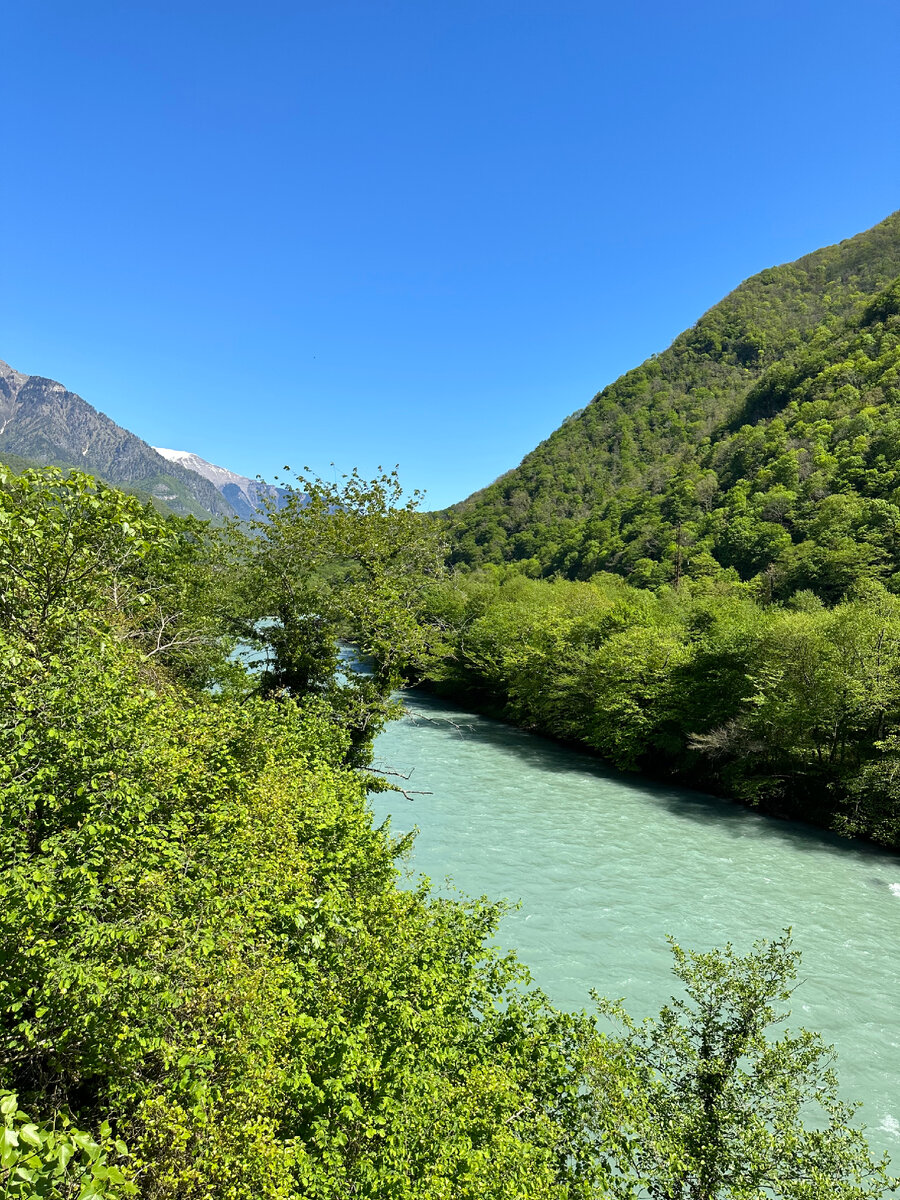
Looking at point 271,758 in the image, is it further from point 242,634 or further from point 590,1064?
point 242,634

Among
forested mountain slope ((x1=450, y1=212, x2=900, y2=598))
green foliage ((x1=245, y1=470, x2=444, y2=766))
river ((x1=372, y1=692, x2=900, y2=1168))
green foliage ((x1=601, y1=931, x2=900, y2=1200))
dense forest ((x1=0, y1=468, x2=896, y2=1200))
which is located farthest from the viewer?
forested mountain slope ((x1=450, y1=212, x2=900, y2=598))

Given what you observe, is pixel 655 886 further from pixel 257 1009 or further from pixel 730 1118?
pixel 257 1009

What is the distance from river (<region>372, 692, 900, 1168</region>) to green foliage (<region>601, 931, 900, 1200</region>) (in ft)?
13.0

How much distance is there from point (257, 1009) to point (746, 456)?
267 feet

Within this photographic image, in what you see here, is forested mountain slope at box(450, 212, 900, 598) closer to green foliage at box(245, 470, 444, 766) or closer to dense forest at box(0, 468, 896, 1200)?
green foliage at box(245, 470, 444, 766)

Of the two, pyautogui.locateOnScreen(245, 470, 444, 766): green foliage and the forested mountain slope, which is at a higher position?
the forested mountain slope

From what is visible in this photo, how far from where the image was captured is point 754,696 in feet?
104

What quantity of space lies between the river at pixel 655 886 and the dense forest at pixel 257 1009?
317 centimetres

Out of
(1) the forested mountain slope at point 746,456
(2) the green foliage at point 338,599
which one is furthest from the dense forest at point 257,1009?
(1) the forested mountain slope at point 746,456

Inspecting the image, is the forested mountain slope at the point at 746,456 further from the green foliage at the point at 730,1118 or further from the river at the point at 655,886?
the green foliage at the point at 730,1118

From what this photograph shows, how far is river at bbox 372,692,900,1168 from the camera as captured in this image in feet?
47.0

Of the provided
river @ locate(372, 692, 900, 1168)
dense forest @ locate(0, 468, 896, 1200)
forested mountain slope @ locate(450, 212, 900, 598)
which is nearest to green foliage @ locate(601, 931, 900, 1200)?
dense forest @ locate(0, 468, 896, 1200)

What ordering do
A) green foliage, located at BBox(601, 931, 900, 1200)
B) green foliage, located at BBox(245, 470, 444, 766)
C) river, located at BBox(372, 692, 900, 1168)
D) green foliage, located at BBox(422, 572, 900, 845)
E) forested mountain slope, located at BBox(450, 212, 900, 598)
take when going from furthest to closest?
1. forested mountain slope, located at BBox(450, 212, 900, 598)
2. green foliage, located at BBox(422, 572, 900, 845)
3. green foliage, located at BBox(245, 470, 444, 766)
4. river, located at BBox(372, 692, 900, 1168)
5. green foliage, located at BBox(601, 931, 900, 1200)

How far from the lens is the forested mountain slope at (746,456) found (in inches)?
2076
